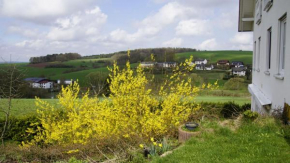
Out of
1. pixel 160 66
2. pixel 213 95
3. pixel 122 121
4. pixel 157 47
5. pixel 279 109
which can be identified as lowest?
pixel 213 95

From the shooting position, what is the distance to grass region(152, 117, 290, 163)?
3982mm

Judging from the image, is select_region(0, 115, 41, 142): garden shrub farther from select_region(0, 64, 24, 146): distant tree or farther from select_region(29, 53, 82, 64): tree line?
select_region(29, 53, 82, 64): tree line

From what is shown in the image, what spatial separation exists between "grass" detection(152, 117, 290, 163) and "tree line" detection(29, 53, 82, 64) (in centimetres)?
4575

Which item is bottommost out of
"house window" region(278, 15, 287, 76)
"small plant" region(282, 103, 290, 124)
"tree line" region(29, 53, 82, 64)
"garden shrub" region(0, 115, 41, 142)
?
"garden shrub" region(0, 115, 41, 142)

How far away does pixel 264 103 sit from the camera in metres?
7.10

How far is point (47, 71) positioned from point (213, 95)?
3131 cm

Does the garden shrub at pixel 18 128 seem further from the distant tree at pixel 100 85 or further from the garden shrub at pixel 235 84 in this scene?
the garden shrub at pixel 235 84

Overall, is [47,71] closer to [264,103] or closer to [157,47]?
[157,47]

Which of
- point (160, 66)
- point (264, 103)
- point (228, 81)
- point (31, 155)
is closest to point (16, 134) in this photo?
point (31, 155)

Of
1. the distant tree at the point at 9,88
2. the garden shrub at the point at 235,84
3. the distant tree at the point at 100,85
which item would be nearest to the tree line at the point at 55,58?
the garden shrub at the point at 235,84

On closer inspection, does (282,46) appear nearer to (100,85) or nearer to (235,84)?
(100,85)

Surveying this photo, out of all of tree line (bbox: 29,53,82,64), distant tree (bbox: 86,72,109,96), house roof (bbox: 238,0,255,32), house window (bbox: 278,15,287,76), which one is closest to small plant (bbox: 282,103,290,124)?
house window (bbox: 278,15,287,76)

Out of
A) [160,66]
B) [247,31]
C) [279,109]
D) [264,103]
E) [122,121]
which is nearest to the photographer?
[279,109]

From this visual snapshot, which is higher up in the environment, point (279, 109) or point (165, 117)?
point (279, 109)
